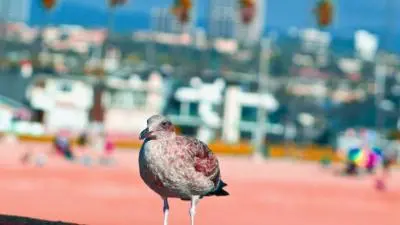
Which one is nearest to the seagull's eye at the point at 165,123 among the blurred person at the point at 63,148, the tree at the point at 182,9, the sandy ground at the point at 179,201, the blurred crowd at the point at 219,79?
the sandy ground at the point at 179,201

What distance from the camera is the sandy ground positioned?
61.2 feet

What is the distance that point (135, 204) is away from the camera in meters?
22.0

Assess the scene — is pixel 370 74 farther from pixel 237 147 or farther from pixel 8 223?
pixel 8 223

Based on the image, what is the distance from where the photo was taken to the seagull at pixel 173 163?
8227 mm

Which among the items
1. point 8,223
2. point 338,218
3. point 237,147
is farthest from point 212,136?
point 8,223

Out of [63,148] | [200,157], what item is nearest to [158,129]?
[200,157]

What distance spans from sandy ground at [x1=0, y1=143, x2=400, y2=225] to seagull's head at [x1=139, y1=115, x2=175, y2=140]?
23.7 ft

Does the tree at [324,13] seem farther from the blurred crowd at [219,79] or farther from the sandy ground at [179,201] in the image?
the sandy ground at [179,201]

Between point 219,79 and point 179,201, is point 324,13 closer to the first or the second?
point 219,79

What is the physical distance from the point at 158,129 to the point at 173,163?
0.33 meters

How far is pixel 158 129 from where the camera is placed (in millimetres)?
8305

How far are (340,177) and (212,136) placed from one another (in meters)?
39.2

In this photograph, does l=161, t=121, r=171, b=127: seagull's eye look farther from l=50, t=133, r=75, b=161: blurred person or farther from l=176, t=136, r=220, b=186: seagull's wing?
l=50, t=133, r=75, b=161: blurred person

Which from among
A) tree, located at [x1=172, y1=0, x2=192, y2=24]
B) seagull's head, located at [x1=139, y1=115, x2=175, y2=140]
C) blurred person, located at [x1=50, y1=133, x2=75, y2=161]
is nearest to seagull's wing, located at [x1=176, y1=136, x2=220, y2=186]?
seagull's head, located at [x1=139, y1=115, x2=175, y2=140]
